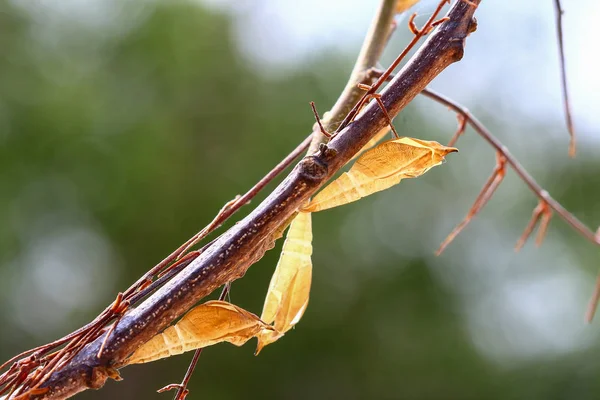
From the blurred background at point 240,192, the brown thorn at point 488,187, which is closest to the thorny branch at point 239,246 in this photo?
the brown thorn at point 488,187

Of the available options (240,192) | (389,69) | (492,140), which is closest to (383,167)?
(389,69)

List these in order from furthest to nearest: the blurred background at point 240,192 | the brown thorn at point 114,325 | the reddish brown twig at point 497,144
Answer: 1. the blurred background at point 240,192
2. the reddish brown twig at point 497,144
3. the brown thorn at point 114,325

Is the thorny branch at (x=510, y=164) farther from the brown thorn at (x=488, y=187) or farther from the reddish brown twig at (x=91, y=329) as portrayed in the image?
the reddish brown twig at (x=91, y=329)

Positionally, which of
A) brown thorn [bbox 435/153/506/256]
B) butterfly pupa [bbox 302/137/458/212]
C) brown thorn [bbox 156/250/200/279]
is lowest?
brown thorn [bbox 435/153/506/256]

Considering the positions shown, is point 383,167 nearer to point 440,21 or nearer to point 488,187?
→ point 440,21

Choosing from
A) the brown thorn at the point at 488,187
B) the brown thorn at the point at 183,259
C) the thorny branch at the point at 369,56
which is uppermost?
the thorny branch at the point at 369,56

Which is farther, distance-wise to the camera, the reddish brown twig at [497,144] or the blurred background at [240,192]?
the blurred background at [240,192]

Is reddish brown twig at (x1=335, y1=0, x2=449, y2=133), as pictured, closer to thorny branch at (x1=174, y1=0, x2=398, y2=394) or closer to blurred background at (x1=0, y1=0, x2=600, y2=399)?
thorny branch at (x1=174, y1=0, x2=398, y2=394)

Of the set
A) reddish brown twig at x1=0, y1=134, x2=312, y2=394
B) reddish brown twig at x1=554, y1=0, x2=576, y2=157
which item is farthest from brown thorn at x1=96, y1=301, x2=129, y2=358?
reddish brown twig at x1=554, y1=0, x2=576, y2=157
